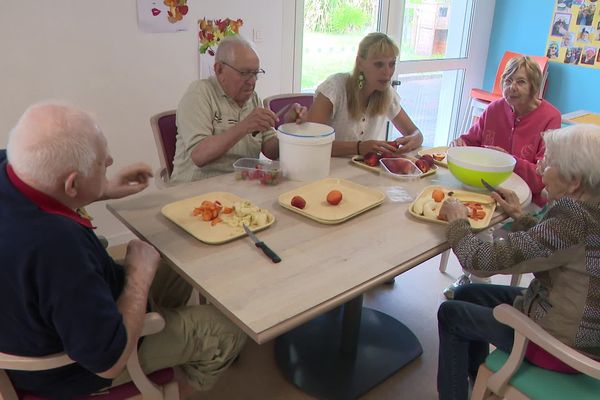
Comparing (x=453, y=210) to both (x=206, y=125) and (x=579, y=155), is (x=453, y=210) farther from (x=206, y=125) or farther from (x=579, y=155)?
(x=206, y=125)

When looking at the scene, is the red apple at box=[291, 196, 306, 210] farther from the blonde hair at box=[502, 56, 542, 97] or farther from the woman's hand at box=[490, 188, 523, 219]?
the blonde hair at box=[502, 56, 542, 97]

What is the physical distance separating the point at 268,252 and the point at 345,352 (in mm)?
912

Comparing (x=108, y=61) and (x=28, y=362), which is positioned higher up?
(x=108, y=61)

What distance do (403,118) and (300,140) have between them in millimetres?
894

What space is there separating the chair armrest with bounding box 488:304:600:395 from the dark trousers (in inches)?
4.4

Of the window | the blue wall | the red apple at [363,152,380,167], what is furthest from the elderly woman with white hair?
the blue wall

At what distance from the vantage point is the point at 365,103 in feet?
7.28

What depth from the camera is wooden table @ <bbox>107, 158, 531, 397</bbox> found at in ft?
3.42

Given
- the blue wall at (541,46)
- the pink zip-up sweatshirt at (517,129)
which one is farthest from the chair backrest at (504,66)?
the pink zip-up sweatshirt at (517,129)

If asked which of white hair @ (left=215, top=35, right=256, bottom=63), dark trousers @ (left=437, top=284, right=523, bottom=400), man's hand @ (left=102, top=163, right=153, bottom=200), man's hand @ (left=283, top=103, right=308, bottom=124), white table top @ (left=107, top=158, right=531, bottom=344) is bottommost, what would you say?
dark trousers @ (left=437, top=284, right=523, bottom=400)

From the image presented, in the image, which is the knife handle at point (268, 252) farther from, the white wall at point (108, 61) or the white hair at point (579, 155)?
the white wall at point (108, 61)

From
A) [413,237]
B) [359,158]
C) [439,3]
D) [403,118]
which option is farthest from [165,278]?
[439,3]

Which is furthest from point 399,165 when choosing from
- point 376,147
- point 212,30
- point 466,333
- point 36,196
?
point 212,30

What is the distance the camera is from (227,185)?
5.48 feet
